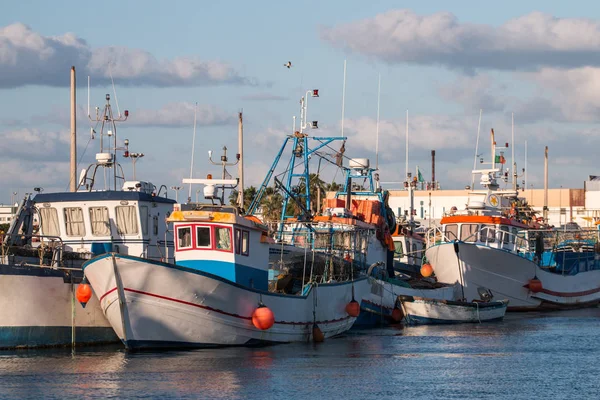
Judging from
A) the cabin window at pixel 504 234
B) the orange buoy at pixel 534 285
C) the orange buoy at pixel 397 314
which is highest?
the cabin window at pixel 504 234

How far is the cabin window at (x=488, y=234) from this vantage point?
159 feet

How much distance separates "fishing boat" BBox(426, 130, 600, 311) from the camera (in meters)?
47.1

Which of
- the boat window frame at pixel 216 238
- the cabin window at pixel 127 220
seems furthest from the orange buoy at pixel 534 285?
the boat window frame at pixel 216 238

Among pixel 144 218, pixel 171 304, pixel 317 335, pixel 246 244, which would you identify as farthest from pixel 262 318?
pixel 144 218

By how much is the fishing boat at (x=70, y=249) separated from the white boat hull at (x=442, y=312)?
10862 millimetres

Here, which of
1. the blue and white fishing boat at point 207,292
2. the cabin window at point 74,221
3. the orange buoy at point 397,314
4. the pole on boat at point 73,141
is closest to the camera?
the blue and white fishing boat at point 207,292

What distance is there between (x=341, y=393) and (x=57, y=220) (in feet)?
46.4

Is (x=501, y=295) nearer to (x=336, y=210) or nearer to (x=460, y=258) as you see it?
(x=460, y=258)

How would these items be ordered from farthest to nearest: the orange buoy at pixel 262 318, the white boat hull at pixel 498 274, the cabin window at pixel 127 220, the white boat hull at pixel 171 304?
1. the white boat hull at pixel 498 274
2. the cabin window at pixel 127 220
3. the orange buoy at pixel 262 318
4. the white boat hull at pixel 171 304

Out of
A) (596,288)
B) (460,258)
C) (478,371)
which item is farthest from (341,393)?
(596,288)

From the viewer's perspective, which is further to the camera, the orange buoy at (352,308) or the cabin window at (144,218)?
the orange buoy at (352,308)

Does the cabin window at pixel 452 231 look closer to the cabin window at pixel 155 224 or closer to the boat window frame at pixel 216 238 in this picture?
the cabin window at pixel 155 224

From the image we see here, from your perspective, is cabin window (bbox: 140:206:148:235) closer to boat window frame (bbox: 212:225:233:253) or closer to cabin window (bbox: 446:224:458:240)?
boat window frame (bbox: 212:225:233:253)

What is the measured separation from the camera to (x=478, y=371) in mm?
27562
